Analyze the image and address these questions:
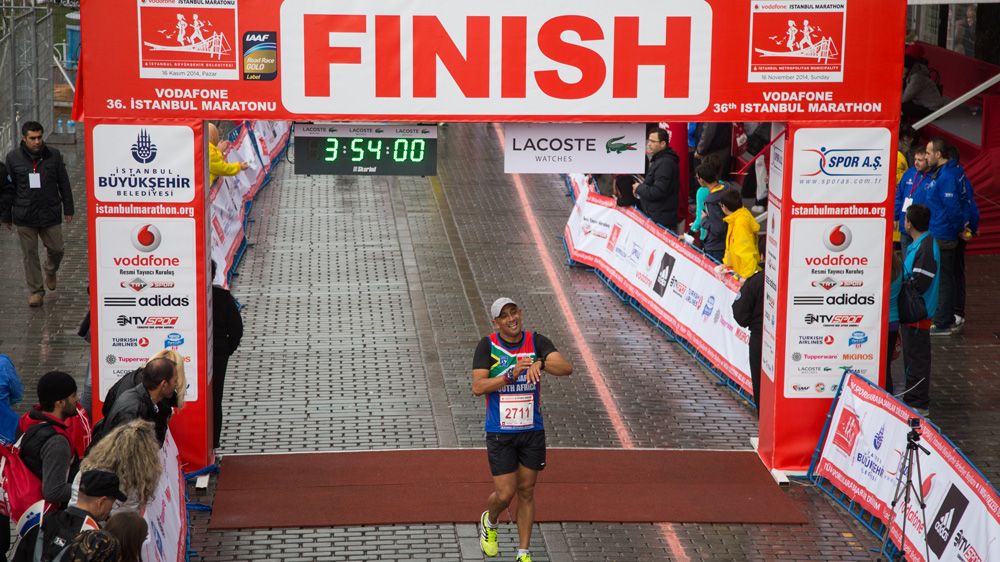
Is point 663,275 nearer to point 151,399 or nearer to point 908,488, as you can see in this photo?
point 908,488

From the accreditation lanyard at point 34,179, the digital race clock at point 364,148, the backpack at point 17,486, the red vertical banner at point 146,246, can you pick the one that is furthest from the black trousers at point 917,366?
the accreditation lanyard at point 34,179

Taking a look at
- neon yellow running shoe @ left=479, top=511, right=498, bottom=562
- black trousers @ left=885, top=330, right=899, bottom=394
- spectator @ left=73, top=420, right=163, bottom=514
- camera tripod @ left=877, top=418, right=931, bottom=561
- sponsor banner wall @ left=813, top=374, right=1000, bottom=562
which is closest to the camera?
spectator @ left=73, top=420, right=163, bottom=514

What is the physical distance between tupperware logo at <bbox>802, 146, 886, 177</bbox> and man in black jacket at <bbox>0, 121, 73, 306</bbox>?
30.9 feet

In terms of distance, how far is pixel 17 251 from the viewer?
66.3 feet

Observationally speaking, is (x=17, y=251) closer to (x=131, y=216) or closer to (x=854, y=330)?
(x=131, y=216)

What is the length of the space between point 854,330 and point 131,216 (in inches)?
243

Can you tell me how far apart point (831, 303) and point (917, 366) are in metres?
2.46

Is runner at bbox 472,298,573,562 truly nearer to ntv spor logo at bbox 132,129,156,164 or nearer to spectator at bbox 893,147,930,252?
ntv spor logo at bbox 132,129,156,164

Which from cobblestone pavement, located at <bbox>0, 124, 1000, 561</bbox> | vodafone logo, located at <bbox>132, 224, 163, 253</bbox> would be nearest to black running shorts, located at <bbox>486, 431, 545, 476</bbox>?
cobblestone pavement, located at <bbox>0, 124, 1000, 561</bbox>

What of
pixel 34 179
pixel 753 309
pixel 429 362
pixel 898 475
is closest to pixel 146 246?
pixel 429 362

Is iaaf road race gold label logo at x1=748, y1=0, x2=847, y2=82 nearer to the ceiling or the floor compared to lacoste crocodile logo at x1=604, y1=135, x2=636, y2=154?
nearer to the ceiling

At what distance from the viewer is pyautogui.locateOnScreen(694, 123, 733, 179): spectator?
67.3ft

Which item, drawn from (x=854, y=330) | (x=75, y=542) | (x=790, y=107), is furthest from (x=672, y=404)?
(x=75, y=542)

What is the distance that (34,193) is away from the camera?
1678 cm
